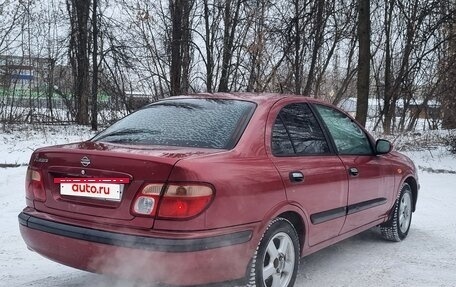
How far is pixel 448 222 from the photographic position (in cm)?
636

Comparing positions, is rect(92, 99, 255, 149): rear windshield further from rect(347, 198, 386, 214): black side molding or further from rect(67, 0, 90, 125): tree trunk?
rect(67, 0, 90, 125): tree trunk

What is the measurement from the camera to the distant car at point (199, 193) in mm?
2891

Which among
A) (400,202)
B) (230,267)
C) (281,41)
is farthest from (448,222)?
(281,41)

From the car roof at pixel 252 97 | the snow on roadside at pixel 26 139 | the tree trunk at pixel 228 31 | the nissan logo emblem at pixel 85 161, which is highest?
the tree trunk at pixel 228 31

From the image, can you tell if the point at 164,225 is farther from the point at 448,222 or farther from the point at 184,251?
the point at 448,222

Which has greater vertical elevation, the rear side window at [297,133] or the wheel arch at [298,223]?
the rear side window at [297,133]

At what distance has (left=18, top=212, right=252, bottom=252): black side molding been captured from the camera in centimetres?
283

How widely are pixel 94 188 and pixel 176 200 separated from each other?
0.59 m

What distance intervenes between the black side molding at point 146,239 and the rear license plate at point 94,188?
0.70ft

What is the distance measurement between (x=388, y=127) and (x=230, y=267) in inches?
723

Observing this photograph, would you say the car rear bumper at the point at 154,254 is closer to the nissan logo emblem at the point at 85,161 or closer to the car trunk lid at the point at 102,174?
the car trunk lid at the point at 102,174

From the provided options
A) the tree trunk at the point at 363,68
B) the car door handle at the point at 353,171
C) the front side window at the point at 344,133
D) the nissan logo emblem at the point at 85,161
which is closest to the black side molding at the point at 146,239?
the nissan logo emblem at the point at 85,161

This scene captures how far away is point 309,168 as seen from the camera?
3799 millimetres

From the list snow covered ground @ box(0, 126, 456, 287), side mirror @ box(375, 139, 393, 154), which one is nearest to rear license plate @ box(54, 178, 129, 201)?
snow covered ground @ box(0, 126, 456, 287)
